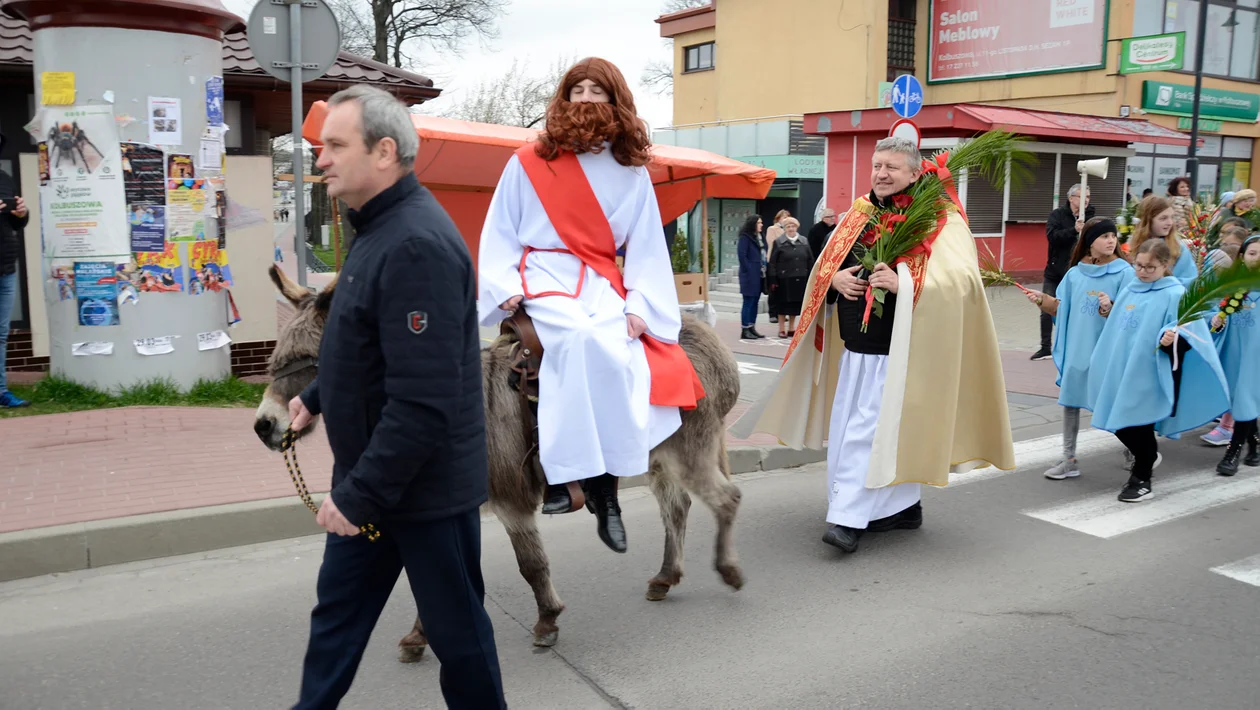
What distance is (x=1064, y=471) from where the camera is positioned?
6918 mm

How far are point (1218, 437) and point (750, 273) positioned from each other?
7604 mm

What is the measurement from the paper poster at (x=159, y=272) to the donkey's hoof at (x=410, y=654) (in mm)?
4874

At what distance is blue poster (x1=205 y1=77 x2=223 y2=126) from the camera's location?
782 centimetres

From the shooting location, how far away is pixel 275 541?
216 inches

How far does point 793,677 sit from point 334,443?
2.11 meters

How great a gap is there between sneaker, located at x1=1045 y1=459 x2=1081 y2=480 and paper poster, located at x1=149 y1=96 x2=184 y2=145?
686 cm

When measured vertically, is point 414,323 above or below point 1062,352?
above

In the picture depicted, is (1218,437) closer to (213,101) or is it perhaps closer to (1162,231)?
(1162,231)

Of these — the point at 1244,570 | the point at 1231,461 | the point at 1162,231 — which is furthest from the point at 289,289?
the point at 1231,461

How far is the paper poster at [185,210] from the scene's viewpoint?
302 inches

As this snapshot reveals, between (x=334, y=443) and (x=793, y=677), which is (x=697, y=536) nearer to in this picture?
(x=793, y=677)

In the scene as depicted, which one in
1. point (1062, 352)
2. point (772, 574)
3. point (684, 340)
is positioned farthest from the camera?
point (1062, 352)

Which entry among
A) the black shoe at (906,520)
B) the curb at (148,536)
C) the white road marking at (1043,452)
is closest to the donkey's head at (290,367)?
the curb at (148,536)

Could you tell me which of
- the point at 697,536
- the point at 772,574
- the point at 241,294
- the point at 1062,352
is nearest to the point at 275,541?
the point at 697,536
